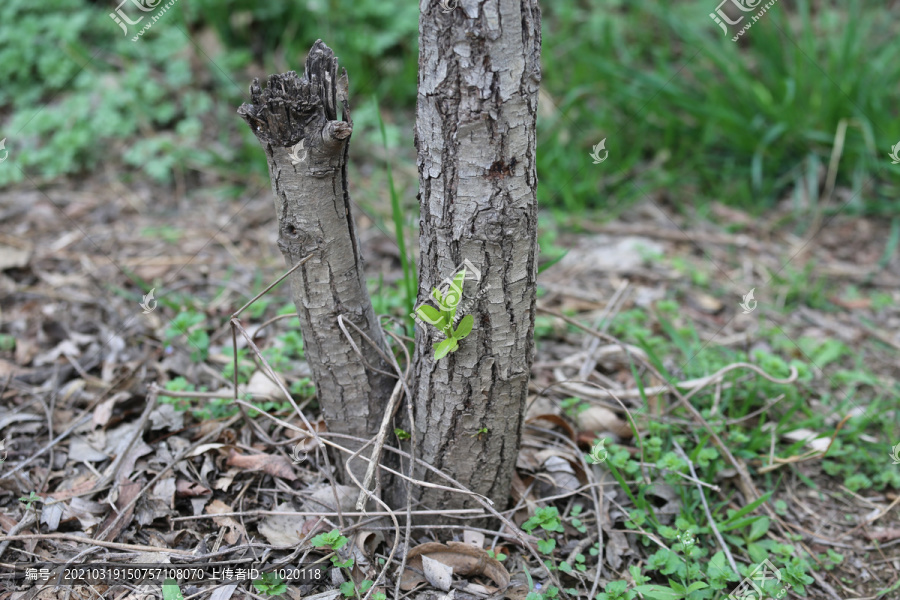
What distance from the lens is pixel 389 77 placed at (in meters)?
4.24

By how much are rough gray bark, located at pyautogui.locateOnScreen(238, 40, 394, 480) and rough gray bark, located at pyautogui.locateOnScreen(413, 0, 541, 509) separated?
0.18 metres

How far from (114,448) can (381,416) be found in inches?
35.5

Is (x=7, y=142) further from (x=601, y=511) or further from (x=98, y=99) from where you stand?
(x=601, y=511)

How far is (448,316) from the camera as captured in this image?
137 centimetres

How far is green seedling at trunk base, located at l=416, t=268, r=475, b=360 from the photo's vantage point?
134 centimetres

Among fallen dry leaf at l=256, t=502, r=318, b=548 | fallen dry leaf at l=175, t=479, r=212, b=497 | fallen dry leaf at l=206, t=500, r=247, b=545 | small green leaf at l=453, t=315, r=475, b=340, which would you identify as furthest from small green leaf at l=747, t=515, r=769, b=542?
fallen dry leaf at l=175, t=479, r=212, b=497

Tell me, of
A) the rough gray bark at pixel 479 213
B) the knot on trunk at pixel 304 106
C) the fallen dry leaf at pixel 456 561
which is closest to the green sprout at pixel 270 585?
the fallen dry leaf at pixel 456 561

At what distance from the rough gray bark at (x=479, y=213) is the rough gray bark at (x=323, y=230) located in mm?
176

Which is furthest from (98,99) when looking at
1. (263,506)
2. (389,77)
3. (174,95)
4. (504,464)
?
(504,464)

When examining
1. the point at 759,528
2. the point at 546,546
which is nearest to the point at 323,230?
the point at 546,546

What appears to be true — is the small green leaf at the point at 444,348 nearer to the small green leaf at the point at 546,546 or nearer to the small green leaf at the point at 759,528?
the small green leaf at the point at 546,546

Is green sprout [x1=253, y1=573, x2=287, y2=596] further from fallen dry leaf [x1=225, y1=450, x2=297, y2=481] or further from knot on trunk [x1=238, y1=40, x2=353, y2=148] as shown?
knot on trunk [x1=238, y1=40, x2=353, y2=148]

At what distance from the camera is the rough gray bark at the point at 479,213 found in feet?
3.97

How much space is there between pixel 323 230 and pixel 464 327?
1.35 feet
